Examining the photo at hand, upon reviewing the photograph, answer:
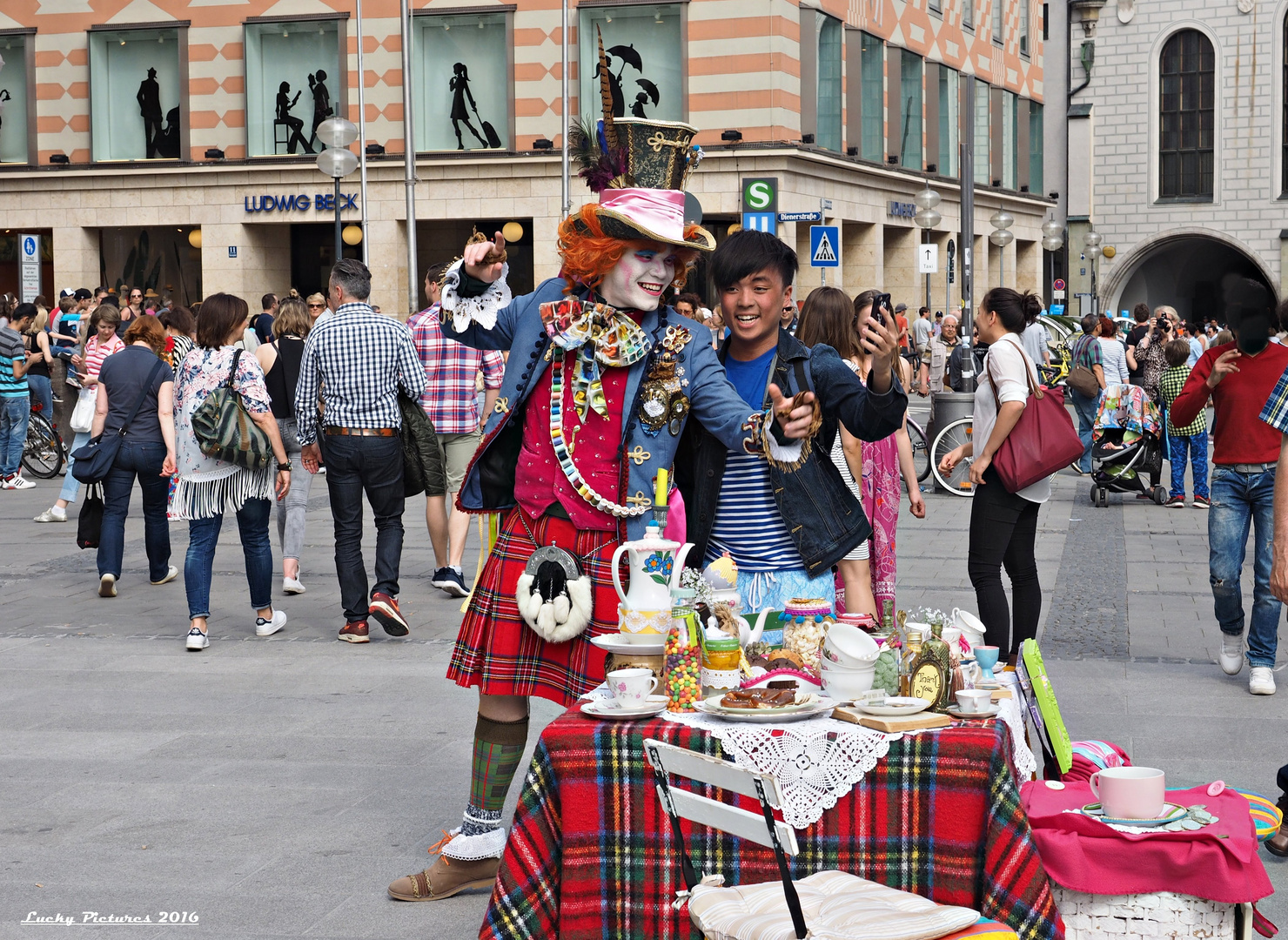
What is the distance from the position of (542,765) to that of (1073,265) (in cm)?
5199

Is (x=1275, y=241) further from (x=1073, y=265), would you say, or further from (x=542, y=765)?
(x=542, y=765)

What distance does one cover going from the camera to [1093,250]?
47781 millimetres

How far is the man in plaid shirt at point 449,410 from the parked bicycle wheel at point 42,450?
9.29m

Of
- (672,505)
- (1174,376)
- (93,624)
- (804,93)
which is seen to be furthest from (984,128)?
(672,505)

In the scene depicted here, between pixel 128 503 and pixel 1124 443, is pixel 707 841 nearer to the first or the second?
pixel 128 503

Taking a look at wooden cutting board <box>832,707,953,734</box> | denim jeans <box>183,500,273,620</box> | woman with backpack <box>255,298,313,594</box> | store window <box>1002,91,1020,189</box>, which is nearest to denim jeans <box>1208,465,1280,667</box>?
wooden cutting board <box>832,707,953,734</box>

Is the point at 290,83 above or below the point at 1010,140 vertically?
below

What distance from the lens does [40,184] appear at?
3288 centimetres

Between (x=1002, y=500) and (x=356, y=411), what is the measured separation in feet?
11.9

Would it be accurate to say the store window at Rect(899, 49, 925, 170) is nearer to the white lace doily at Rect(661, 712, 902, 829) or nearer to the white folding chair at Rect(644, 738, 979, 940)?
the white lace doily at Rect(661, 712, 902, 829)

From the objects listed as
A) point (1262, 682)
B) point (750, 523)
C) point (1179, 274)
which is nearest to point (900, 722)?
point (750, 523)

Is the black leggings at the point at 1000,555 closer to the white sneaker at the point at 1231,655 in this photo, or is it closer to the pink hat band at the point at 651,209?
the white sneaker at the point at 1231,655

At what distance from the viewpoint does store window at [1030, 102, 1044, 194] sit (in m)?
45.7

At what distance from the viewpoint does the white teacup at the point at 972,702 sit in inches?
138
